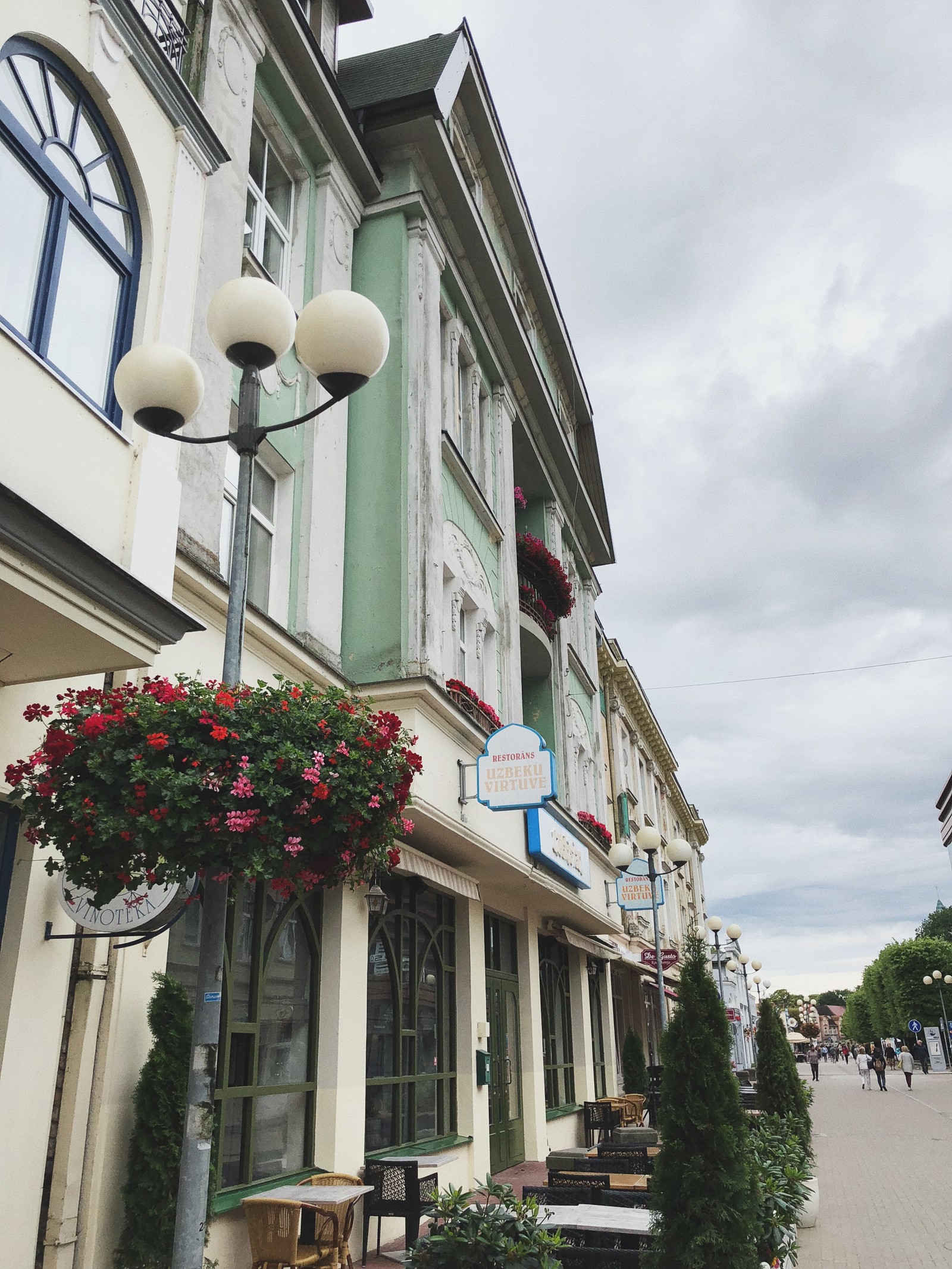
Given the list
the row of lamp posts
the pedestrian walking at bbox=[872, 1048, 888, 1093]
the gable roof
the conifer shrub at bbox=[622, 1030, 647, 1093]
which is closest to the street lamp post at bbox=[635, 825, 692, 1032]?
the row of lamp posts

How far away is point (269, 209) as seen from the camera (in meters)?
10.9

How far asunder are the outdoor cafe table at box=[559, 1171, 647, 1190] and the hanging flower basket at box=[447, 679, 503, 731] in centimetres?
460

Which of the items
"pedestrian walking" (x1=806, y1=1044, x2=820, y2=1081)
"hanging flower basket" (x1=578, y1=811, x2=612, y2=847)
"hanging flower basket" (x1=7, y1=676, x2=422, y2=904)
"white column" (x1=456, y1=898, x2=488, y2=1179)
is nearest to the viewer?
"hanging flower basket" (x1=7, y1=676, x2=422, y2=904)

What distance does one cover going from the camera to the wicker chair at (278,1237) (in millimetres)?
6688

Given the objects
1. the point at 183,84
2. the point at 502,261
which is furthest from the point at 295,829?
the point at 502,261

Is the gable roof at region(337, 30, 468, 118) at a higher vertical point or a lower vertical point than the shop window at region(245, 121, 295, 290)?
higher

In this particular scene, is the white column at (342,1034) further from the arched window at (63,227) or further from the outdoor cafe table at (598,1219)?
the arched window at (63,227)

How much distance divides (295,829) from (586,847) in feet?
44.7

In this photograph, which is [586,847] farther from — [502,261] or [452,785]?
[502,261]

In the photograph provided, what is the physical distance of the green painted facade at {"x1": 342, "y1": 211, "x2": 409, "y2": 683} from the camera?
10477 millimetres

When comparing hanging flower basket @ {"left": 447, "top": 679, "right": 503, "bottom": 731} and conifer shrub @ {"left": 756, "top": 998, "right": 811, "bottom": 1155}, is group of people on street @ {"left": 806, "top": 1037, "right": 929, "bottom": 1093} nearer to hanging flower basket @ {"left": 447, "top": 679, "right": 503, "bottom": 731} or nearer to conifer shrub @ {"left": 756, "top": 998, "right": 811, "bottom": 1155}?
conifer shrub @ {"left": 756, "top": 998, "right": 811, "bottom": 1155}

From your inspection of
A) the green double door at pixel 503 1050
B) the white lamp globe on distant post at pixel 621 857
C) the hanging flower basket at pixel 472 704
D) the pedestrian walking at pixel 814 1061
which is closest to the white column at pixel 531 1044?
the green double door at pixel 503 1050

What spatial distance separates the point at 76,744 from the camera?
12.9 feet

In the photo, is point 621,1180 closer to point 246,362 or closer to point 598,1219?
point 598,1219
